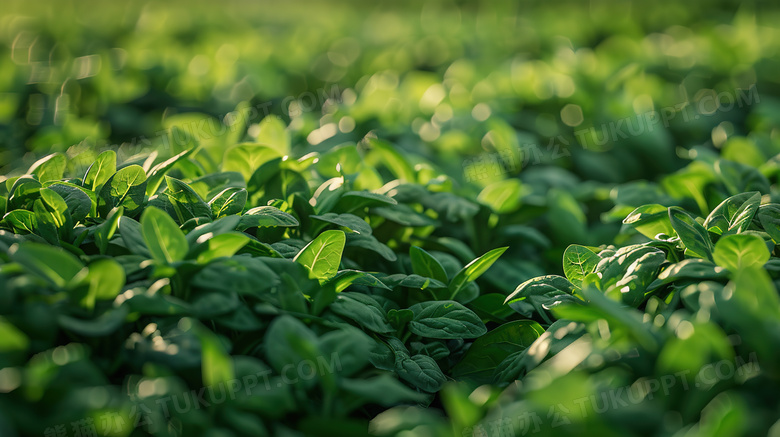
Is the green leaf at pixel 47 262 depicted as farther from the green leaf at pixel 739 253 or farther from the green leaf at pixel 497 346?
the green leaf at pixel 739 253

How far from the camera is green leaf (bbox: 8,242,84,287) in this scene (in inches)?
45.6

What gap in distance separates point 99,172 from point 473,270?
3.47ft

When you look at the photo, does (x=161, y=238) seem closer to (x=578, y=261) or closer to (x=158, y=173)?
(x=158, y=173)

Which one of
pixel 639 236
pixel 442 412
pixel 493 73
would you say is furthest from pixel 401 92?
pixel 442 412

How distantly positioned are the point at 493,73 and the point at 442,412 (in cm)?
244

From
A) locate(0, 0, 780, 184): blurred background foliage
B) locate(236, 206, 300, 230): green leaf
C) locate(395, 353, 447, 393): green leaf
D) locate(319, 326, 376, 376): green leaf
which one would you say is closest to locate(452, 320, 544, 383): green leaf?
locate(395, 353, 447, 393): green leaf

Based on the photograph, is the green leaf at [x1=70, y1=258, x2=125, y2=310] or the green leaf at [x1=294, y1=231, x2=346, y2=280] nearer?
the green leaf at [x1=70, y1=258, x2=125, y2=310]

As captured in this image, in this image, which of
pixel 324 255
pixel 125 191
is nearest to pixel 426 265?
pixel 324 255

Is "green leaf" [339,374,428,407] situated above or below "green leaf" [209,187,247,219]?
below

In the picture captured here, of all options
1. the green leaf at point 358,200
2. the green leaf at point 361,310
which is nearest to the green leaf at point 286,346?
the green leaf at point 361,310

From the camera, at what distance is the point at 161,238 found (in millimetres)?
1262

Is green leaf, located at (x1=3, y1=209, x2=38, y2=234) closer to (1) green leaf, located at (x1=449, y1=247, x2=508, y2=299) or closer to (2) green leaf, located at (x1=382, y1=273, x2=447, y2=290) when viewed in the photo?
(2) green leaf, located at (x1=382, y1=273, x2=447, y2=290)

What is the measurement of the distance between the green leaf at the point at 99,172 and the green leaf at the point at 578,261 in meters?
1.26

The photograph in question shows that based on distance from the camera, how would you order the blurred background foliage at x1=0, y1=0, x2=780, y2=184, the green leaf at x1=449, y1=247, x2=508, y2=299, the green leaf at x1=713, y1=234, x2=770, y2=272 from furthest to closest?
the blurred background foliage at x1=0, y1=0, x2=780, y2=184, the green leaf at x1=449, y1=247, x2=508, y2=299, the green leaf at x1=713, y1=234, x2=770, y2=272
